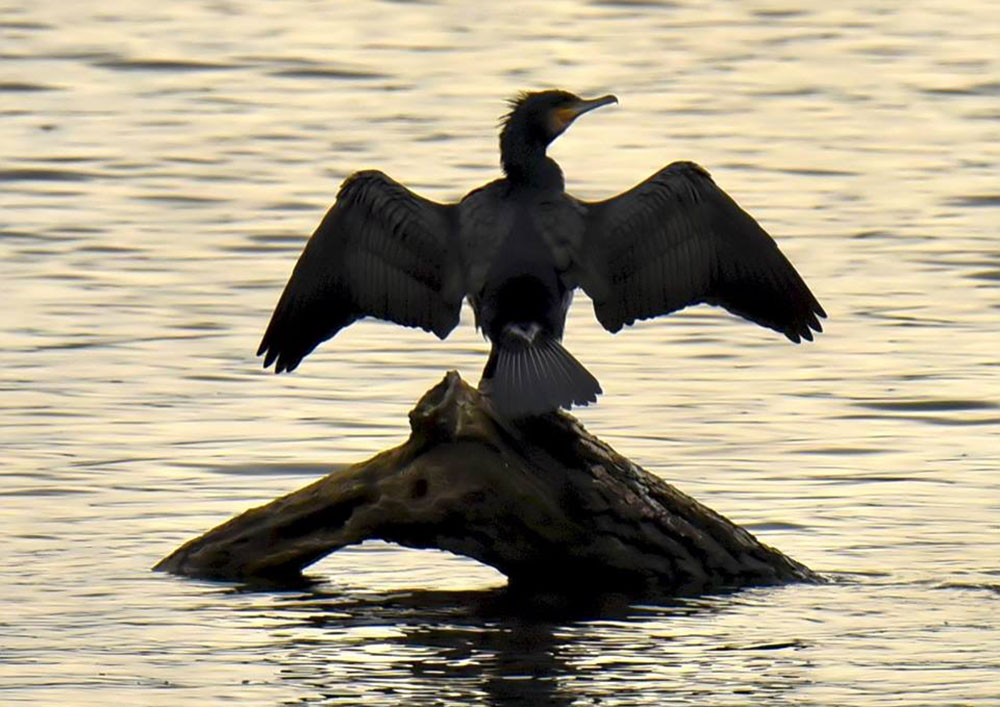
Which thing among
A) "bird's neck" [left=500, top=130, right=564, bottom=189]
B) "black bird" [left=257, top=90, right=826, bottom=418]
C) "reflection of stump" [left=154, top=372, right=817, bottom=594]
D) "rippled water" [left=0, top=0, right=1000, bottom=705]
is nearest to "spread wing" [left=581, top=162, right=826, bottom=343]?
"black bird" [left=257, top=90, right=826, bottom=418]

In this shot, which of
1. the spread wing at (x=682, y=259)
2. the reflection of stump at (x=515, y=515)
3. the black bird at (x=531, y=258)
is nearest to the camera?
the reflection of stump at (x=515, y=515)

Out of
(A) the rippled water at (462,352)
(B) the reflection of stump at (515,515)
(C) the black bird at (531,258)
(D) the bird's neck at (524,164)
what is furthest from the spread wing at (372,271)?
(A) the rippled water at (462,352)

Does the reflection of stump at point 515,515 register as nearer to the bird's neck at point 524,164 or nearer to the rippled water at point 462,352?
the rippled water at point 462,352

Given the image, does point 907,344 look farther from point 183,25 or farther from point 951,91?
point 183,25

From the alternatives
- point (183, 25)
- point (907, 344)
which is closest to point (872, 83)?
point (183, 25)

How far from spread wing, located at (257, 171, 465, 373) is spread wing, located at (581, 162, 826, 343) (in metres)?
0.51

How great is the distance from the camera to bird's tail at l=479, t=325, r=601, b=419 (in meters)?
8.76

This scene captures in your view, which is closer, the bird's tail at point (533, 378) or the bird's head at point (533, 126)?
the bird's tail at point (533, 378)

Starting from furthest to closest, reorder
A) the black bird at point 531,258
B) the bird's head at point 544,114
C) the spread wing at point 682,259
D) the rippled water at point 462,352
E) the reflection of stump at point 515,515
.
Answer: the bird's head at point 544,114, the spread wing at point 682,259, the black bird at point 531,258, the reflection of stump at point 515,515, the rippled water at point 462,352

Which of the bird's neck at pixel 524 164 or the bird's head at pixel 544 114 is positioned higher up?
the bird's head at pixel 544 114

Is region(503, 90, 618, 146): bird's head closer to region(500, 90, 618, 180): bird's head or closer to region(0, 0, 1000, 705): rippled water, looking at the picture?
region(500, 90, 618, 180): bird's head

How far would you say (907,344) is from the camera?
508 inches

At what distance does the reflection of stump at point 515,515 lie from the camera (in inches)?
352

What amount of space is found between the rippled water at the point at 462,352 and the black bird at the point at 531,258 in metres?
0.87
